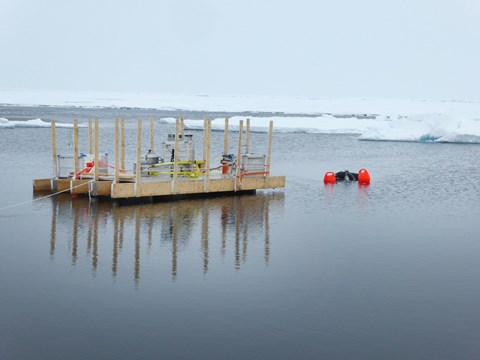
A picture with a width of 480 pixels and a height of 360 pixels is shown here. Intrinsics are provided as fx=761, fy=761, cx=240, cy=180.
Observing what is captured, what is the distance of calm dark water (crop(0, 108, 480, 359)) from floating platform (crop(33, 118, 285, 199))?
21.3 inches

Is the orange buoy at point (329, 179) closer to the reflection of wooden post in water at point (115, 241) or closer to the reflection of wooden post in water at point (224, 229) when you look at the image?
the reflection of wooden post in water at point (224, 229)

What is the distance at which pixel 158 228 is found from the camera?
1938 cm

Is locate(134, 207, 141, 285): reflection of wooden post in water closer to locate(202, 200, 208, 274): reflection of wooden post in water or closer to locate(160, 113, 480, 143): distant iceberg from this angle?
locate(202, 200, 208, 274): reflection of wooden post in water

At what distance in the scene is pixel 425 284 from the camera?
15000mm

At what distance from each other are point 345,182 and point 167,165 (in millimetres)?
8801

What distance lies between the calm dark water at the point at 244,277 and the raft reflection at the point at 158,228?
56mm

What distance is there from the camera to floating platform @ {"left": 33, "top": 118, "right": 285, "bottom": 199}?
2277 centimetres

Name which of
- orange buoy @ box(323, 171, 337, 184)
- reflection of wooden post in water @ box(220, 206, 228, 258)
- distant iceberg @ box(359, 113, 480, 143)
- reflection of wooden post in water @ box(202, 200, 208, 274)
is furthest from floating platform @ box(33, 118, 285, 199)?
distant iceberg @ box(359, 113, 480, 143)

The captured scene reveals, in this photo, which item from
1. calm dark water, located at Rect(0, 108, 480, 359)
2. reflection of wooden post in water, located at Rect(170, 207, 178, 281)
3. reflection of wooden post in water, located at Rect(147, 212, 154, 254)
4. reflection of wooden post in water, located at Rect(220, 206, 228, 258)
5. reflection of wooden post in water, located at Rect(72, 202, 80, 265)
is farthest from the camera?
reflection of wooden post in water, located at Rect(220, 206, 228, 258)

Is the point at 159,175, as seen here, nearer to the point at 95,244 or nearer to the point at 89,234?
the point at 89,234

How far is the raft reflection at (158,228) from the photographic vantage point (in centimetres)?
1650

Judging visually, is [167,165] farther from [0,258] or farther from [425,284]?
[425,284]

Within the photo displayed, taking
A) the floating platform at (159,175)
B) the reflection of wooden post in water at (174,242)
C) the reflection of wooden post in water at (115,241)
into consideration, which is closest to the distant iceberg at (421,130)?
the floating platform at (159,175)

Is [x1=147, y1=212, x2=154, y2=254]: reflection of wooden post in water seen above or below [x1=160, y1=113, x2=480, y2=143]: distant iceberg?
below
